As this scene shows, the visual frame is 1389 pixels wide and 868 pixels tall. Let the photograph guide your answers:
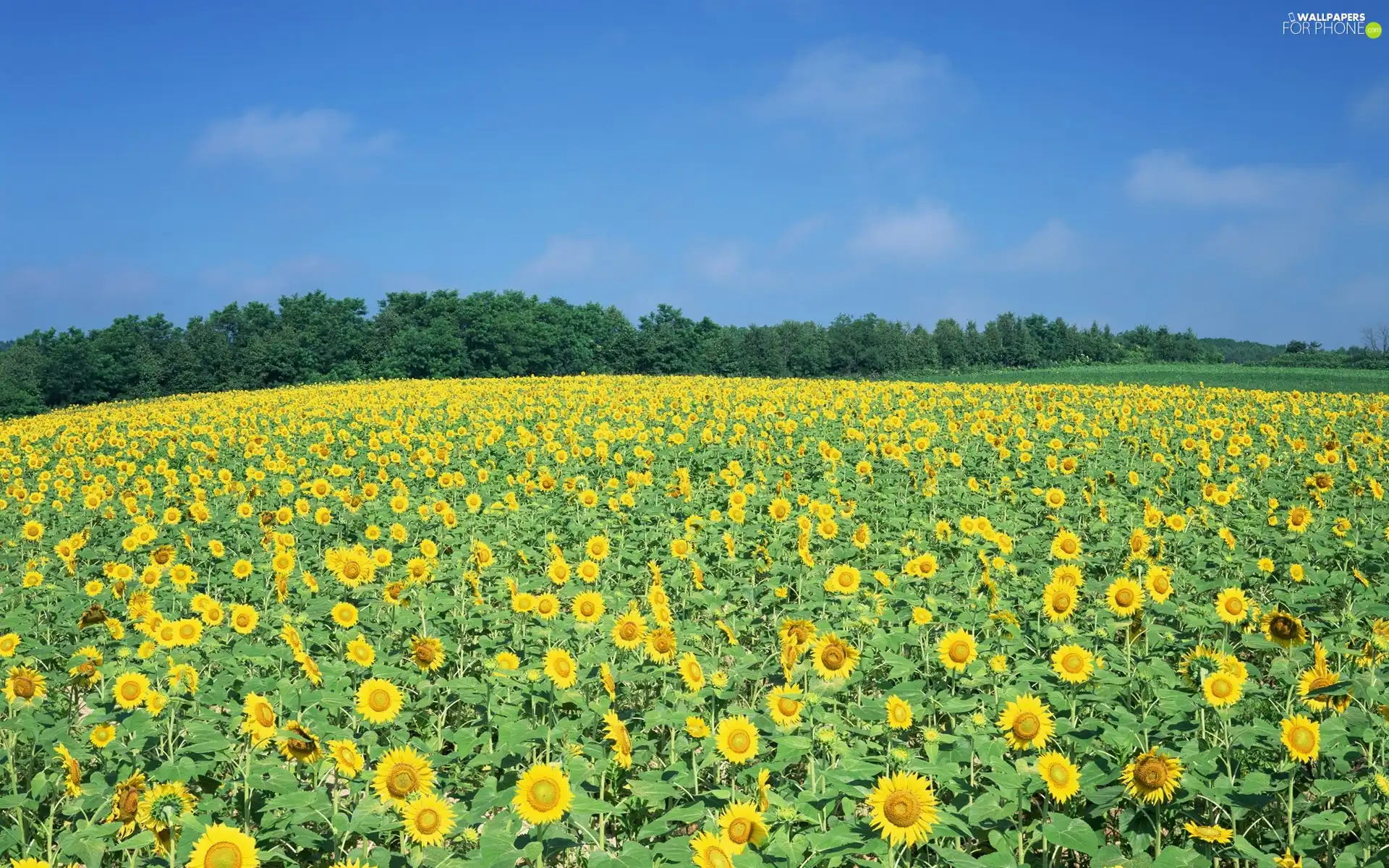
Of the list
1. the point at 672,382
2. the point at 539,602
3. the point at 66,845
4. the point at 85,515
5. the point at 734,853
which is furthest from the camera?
the point at 672,382

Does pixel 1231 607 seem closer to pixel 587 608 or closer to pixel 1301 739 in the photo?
pixel 1301 739

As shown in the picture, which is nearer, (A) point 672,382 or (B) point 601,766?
(B) point 601,766

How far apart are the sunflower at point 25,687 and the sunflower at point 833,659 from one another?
3349 millimetres

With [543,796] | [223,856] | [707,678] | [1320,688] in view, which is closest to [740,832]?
[543,796]

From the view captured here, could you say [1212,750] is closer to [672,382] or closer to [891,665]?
[891,665]

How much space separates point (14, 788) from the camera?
10.8 feet

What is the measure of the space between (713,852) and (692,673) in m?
1.26

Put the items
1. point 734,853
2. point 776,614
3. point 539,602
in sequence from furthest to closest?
point 776,614 → point 539,602 → point 734,853

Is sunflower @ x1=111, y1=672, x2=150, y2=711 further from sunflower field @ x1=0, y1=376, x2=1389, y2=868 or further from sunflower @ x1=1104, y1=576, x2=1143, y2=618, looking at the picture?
sunflower @ x1=1104, y1=576, x2=1143, y2=618

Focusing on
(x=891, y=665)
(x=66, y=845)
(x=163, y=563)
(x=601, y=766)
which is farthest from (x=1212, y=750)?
(x=163, y=563)

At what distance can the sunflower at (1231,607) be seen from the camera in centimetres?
436

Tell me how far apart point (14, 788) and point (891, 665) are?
371cm

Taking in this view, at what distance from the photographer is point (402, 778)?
2.79 m

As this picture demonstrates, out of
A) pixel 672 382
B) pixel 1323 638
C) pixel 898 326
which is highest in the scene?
pixel 898 326
